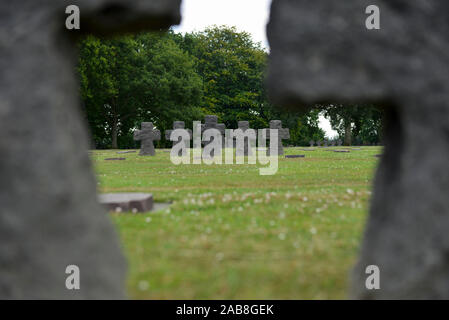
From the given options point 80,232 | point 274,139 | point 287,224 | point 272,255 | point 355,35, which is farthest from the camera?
point 274,139

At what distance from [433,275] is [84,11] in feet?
9.96

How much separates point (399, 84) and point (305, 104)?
64 centimetres

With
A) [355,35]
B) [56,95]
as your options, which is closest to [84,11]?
[56,95]

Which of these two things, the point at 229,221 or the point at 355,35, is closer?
the point at 355,35

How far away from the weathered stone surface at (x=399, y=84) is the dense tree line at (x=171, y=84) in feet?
86.4

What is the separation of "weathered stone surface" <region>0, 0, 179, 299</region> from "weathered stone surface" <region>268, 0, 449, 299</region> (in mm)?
1099

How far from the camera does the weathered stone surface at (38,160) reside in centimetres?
245

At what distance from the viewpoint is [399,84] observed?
2.46 m

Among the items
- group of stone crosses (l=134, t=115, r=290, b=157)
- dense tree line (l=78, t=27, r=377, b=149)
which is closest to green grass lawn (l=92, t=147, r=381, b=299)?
group of stone crosses (l=134, t=115, r=290, b=157)

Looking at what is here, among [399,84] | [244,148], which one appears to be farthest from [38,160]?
[244,148]

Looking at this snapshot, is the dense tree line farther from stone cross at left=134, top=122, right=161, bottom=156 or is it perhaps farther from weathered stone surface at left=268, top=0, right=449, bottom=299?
weathered stone surface at left=268, top=0, right=449, bottom=299

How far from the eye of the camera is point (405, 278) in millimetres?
2514

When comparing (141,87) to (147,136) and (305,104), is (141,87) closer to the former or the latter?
(147,136)

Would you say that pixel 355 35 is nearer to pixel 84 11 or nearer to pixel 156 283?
pixel 84 11
